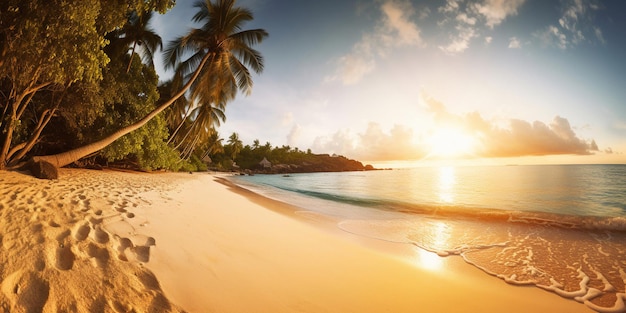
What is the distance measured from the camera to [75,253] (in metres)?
2.40

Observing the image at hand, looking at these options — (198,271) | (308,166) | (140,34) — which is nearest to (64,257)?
(198,271)

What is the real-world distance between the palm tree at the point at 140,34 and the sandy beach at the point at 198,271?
40.2 ft

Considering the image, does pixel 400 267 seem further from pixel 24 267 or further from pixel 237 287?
pixel 24 267

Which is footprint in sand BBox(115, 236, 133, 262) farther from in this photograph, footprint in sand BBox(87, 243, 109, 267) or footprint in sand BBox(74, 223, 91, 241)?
footprint in sand BBox(74, 223, 91, 241)

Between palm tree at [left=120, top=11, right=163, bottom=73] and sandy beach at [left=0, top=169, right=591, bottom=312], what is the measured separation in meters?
12.3

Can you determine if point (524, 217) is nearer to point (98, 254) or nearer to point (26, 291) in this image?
point (98, 254)

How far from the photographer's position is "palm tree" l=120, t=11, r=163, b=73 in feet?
44.2

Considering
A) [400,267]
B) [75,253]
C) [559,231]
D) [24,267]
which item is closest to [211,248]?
[75,253]

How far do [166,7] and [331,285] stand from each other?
22.8 ft

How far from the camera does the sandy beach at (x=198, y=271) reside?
1.97 metres

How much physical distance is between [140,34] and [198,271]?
16437 millimetres

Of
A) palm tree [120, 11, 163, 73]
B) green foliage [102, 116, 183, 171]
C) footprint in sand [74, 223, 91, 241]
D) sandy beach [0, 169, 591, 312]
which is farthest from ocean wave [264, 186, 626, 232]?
palm tree [120, 11, 163, 73]

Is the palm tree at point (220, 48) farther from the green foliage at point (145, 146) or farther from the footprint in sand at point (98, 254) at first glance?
the footprint in sand at point (98, 254)

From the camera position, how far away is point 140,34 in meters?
13.9
